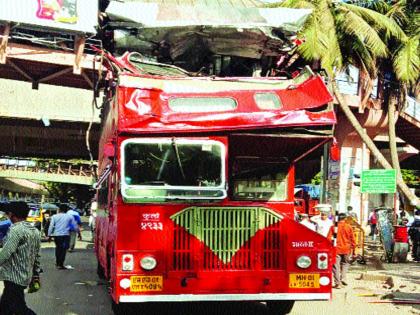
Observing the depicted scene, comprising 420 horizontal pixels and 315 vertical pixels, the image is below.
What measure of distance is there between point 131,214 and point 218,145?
4.27ft

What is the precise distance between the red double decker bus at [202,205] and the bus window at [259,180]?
0.52 ft

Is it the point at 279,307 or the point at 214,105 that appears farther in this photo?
the point at 279,307

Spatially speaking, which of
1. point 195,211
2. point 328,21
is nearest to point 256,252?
point 195,211

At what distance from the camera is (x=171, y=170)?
7422mm

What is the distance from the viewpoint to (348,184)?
27.0 m

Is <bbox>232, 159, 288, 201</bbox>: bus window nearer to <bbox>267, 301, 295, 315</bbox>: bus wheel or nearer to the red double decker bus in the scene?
the red double decker bus

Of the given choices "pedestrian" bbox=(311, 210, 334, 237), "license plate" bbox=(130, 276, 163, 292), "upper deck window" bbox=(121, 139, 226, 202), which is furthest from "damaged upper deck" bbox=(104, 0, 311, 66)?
"license plate" bbox=(130, 276, 163, 292)

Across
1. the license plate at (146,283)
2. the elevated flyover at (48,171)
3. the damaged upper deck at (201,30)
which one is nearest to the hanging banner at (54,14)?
the damaged upper deck at (201,30)

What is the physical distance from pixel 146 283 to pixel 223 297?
3.06 feet

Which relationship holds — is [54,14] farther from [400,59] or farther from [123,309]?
[123,309]

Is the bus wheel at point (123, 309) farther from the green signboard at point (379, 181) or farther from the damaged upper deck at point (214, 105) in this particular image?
the green signboard at point (379, 181)

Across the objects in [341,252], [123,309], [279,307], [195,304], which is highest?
[341,252]

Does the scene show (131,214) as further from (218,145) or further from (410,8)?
(410,8)

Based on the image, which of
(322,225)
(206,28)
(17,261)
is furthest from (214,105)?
(322,225)
